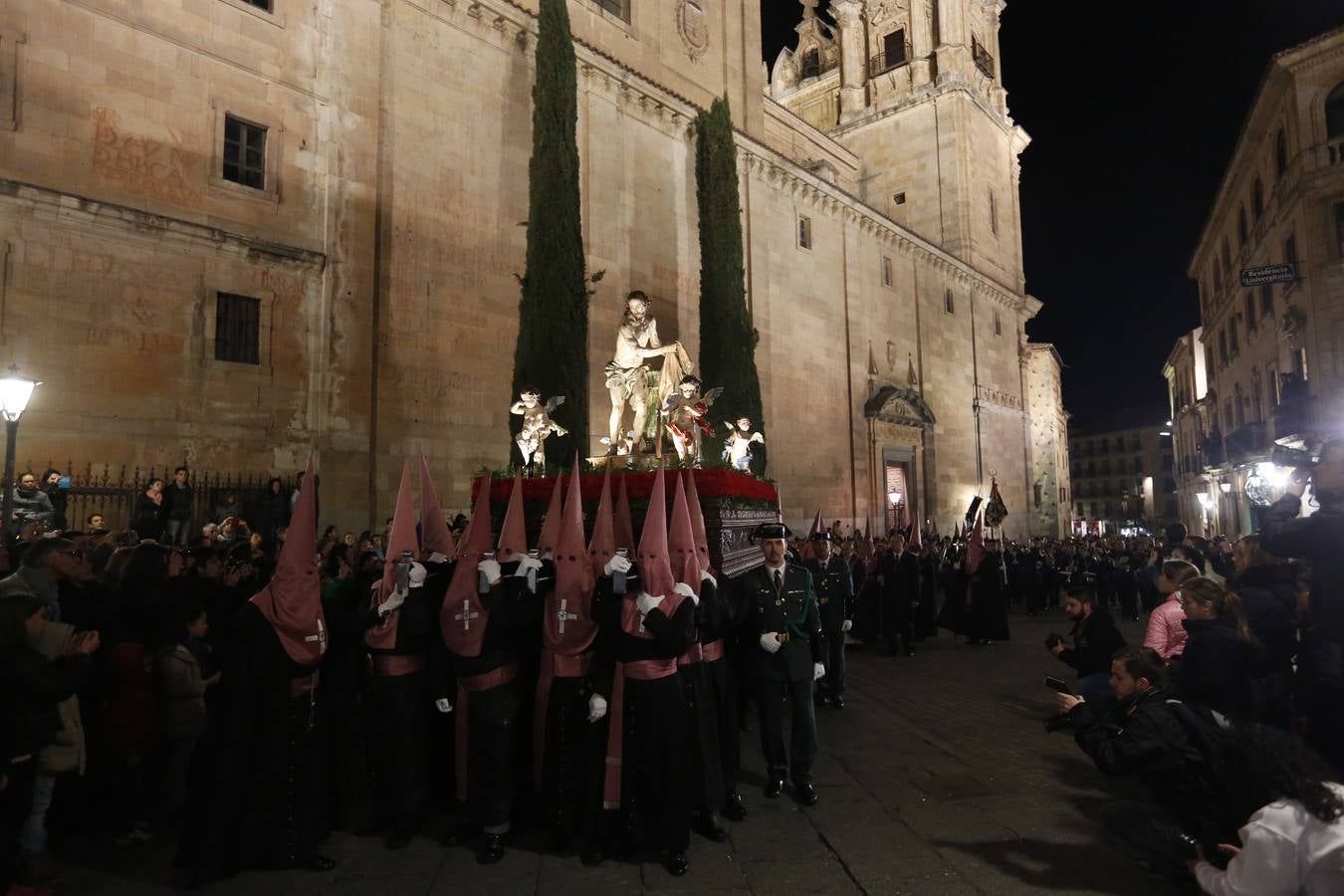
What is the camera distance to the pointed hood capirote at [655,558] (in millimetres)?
4988

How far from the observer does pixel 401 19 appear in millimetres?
15109

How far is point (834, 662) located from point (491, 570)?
5.02 m

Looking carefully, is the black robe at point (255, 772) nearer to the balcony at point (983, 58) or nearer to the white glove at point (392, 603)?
the white glove at point (392, 603)

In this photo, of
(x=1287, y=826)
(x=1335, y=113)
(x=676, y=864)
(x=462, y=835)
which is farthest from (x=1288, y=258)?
(x=462, y=835)

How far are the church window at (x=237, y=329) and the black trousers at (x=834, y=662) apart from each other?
9984 mm

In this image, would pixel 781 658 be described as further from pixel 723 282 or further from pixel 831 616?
pixel 723 282

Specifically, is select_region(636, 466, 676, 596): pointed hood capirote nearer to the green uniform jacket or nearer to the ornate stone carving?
the green uniform jacket

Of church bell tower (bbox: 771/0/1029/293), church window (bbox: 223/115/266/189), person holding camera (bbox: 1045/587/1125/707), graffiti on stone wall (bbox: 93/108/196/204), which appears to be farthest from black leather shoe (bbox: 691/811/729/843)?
church bell tower (bbox: 771/0/1029/293)

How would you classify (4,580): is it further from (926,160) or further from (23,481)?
(926,160)

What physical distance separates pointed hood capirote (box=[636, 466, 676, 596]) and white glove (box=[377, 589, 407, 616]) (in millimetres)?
1561

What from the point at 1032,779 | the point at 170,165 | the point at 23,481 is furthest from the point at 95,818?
the point at 170,165

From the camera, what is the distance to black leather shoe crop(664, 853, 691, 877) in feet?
15.2

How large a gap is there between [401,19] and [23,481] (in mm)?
10469

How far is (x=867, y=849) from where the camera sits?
16.3 feet
